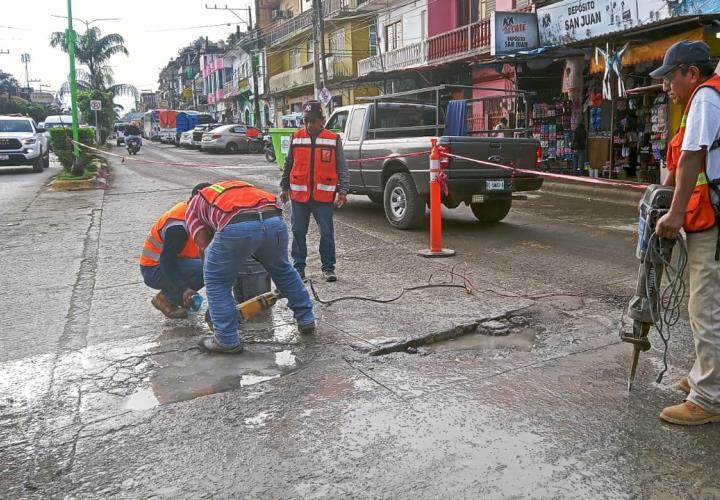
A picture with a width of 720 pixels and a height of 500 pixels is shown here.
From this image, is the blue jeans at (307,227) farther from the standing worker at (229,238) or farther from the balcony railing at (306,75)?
the balcony railing at (306,75)

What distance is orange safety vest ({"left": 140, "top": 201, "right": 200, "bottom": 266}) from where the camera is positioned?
16.2 feet

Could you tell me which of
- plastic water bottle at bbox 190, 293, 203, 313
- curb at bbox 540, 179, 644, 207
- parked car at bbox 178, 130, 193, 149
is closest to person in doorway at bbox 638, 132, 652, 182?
curb at bbox 540, 179, 644, 207

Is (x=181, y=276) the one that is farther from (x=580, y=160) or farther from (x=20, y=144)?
(x=20, y=144)

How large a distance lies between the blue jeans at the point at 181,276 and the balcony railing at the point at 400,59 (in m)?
19.2

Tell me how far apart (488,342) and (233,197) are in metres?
2.03

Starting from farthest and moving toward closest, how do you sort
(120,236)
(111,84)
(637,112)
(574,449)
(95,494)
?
(111,84) < (637,112) < (120,236) < (574,449) < (95,494)

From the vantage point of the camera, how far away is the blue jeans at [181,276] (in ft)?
17.1

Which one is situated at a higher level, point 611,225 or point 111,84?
point 111,84

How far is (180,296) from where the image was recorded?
530 centimetres

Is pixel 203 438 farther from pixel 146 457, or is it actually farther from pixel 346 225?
pixel 346 225

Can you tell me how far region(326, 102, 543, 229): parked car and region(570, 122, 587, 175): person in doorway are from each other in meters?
6.80

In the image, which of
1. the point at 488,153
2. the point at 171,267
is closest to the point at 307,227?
the point at 171,267

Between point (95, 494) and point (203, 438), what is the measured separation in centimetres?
60

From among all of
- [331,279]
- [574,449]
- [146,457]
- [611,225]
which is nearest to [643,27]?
[611,225]
